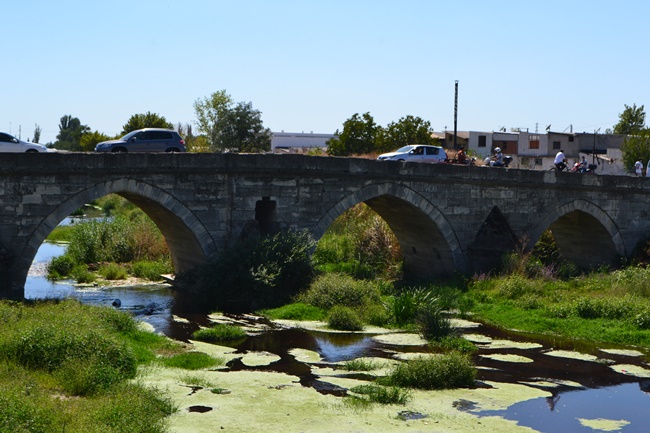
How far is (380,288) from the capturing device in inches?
1053

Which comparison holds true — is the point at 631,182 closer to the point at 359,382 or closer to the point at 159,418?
the point at 359,382

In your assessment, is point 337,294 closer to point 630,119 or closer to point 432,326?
point 432,326

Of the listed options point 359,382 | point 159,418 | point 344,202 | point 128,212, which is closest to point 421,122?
point 128,212

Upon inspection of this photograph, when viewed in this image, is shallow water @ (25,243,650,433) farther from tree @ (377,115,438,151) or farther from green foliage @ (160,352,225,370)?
tree @ (377,115,438,151)

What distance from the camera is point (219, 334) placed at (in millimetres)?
20219

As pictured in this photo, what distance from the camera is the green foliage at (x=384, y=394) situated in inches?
594

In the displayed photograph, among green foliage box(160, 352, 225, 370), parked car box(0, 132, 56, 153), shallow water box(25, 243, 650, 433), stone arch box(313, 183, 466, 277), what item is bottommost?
shallow water box(25, 243, 650, 433)

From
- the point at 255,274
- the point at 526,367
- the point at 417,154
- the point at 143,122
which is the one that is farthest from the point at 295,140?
the point at 526,367

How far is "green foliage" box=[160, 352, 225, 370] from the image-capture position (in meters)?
17.2

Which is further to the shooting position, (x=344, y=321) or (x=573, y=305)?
(x=573, y=305)

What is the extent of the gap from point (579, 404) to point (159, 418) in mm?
7658

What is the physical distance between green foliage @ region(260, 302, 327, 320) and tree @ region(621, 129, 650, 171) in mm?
40460

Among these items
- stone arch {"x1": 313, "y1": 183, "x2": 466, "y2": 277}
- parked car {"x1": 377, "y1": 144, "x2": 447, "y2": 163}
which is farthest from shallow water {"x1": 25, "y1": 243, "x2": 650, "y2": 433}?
parked car {"x1": 377, "y1": 144, "x2": 447, "y2": 163}

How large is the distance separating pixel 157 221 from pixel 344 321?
844 centimetres
